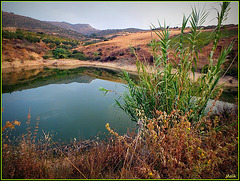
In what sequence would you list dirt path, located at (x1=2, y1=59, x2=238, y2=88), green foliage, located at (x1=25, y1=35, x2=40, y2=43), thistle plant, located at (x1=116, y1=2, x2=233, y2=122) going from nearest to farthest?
thistle plant, located at (x1=116, y1=2, x2=233, y2=122), dirt path, located at (x1=2, y1=59, x2=238, y2=88), green foliage, located at (x1=25, y1=35, x2=40, y2=43)

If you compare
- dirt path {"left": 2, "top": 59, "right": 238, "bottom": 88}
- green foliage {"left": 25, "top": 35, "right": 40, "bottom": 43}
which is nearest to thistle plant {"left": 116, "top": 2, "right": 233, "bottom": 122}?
dirt path {"left": 2, "top": 59, "right": 238, "bottom": 88}

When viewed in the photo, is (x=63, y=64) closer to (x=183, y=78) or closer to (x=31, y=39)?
(x=31, y=39)

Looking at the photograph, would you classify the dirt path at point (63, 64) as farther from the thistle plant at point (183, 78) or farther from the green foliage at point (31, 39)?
the thistle plant at point (183, 78)

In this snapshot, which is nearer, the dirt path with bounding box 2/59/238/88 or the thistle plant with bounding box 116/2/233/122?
the thistle plant with bounding box 116/2/233/122

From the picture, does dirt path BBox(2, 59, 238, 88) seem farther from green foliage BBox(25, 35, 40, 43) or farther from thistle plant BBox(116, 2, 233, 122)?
thistle plant BBox(116, 2, 233, 122)

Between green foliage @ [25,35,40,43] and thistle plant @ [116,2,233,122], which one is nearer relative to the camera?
thistle plant @ [116,2,233,122]

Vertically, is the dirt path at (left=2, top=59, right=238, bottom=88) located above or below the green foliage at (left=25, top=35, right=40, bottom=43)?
below

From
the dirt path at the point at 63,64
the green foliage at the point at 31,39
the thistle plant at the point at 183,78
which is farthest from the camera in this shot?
the green foliage at the point at 31,39

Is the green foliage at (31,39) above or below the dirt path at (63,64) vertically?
above

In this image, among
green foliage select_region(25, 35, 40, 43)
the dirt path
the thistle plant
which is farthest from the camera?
green foliage select_region(25, 35, 40, 43)

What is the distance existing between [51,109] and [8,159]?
4613 mm

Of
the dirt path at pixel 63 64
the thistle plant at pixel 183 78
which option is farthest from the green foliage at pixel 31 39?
the thistle plant at pixel 183 78

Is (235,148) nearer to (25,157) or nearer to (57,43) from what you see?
(25,157)

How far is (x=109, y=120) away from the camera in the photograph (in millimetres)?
5074
